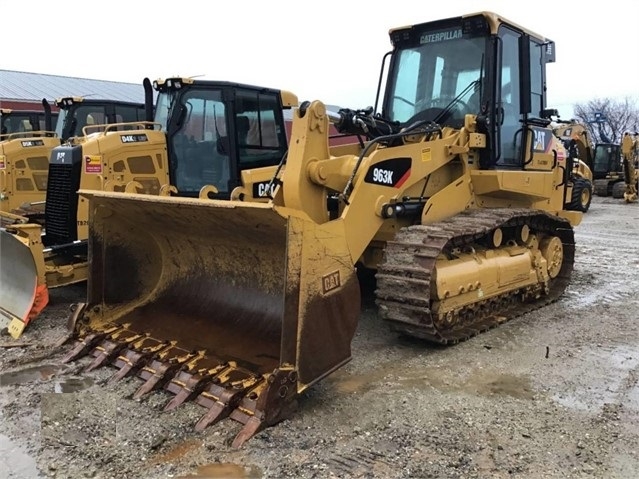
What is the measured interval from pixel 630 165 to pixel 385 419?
66.9 ft

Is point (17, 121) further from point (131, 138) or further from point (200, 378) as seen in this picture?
point (200, 378)

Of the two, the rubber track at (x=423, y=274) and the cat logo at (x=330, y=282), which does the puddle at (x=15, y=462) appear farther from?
the rubber track at (x=423, y=274)

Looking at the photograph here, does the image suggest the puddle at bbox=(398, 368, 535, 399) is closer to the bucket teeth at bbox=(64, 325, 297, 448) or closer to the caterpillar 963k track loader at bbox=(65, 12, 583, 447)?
the caterpillar 963k track loader at bbox=(65, 12, 583, 447)

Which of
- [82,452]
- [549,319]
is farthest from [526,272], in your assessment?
[82,452]

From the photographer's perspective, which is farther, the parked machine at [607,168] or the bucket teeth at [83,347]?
the parked machine at [607,168]

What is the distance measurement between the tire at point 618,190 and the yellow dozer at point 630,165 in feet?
1.94

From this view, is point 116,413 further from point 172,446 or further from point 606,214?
point 606,214

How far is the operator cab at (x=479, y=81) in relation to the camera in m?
5.87

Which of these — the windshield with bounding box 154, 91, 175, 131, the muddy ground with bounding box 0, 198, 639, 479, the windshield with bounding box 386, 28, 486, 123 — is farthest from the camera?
the windshield with bounding box 154, 91, 175, 131

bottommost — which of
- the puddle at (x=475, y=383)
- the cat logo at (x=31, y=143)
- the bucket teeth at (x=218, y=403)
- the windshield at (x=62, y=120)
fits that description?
the puddle at (x=475, y=383)

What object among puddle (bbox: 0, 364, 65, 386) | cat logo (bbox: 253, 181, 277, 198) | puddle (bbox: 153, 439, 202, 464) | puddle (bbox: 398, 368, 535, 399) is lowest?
puddle (bbox: 153, 439, 202, 464)

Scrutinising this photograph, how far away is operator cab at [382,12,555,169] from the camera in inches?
231

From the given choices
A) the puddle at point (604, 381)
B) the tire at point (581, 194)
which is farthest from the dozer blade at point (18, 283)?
the tire at point (581, 194)

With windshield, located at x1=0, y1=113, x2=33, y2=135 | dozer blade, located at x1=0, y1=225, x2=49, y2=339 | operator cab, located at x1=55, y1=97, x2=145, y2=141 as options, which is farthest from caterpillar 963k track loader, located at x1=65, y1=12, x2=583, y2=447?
windshield, located at x1=0, y1=113, x2=33, y2=135
